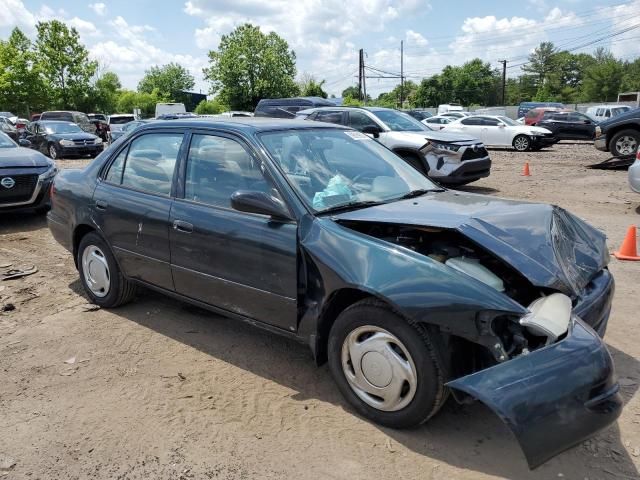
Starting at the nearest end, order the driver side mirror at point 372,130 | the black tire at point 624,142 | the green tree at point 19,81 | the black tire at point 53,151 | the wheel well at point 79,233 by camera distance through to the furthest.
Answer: the wheel well at point 79,233
the driver side mirror at point 372,130
the black tire at point 624,142
the black tire at point 53,151
the green tree at point 19,81

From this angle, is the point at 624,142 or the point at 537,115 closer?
the point at 624,142

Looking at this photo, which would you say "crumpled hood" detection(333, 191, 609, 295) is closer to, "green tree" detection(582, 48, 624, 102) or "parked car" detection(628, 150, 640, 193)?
"parked car" detection(628, 150, 640, 193)

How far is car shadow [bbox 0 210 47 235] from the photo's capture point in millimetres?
8414

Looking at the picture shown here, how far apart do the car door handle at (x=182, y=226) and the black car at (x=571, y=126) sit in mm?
24824

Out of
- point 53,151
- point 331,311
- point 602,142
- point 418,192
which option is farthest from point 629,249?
point 53,151

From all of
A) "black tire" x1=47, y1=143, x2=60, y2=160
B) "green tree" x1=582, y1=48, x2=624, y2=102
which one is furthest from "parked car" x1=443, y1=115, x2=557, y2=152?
"green tree" x1=582, y1=48, x2=624, y2=102

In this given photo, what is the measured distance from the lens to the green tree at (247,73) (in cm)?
5016

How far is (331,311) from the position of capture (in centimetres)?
328

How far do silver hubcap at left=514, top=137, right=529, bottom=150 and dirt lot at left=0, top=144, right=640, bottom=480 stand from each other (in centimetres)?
1723

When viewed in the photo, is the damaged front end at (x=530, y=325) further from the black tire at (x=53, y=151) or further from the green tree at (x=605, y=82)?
the green tree at (x=605, y=82)

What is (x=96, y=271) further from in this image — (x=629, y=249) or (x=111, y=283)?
(x=629, y=249)

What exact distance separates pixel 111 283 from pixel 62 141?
17062 millimetres

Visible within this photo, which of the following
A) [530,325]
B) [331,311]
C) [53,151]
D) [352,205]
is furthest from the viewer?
[53,151]

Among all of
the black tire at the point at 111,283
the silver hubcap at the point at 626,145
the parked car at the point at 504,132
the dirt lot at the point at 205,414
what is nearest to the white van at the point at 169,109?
the parked car at the point at 504,132
